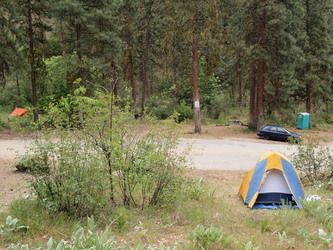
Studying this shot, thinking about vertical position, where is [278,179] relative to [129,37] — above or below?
below

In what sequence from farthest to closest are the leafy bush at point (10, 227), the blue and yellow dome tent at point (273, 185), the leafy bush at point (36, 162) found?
the blue and yellow dome tent at point (273, 185)
the leafy bush at point (36, 162)
the leafy bush at point (10, 227)

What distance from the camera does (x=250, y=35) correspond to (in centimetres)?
2472

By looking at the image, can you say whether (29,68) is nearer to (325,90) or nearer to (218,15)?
(218,15)

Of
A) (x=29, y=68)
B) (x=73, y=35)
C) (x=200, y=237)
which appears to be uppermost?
(x=73, y=35)

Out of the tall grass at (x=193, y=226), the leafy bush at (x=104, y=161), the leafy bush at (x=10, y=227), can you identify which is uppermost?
the leafy bush at (x=104, y=161)

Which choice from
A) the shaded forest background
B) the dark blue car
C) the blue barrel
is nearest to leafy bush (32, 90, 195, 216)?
the shaded forest background

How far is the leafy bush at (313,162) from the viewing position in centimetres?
1138

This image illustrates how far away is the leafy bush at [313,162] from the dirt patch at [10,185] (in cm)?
820

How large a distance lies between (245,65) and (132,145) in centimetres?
2001

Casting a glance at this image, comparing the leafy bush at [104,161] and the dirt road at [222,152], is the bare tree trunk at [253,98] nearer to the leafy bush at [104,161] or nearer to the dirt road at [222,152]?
the dirt road at [222,152]

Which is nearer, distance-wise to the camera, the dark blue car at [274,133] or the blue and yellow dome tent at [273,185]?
the blue and yellow dome tent at [273,185]

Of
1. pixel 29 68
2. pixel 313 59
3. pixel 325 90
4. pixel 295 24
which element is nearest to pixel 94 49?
pixel 29 68

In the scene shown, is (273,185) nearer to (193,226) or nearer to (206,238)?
(193,226)

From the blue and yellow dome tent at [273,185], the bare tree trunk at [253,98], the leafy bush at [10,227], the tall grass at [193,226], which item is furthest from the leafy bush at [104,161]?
the bare tree trunk at [253,98]
